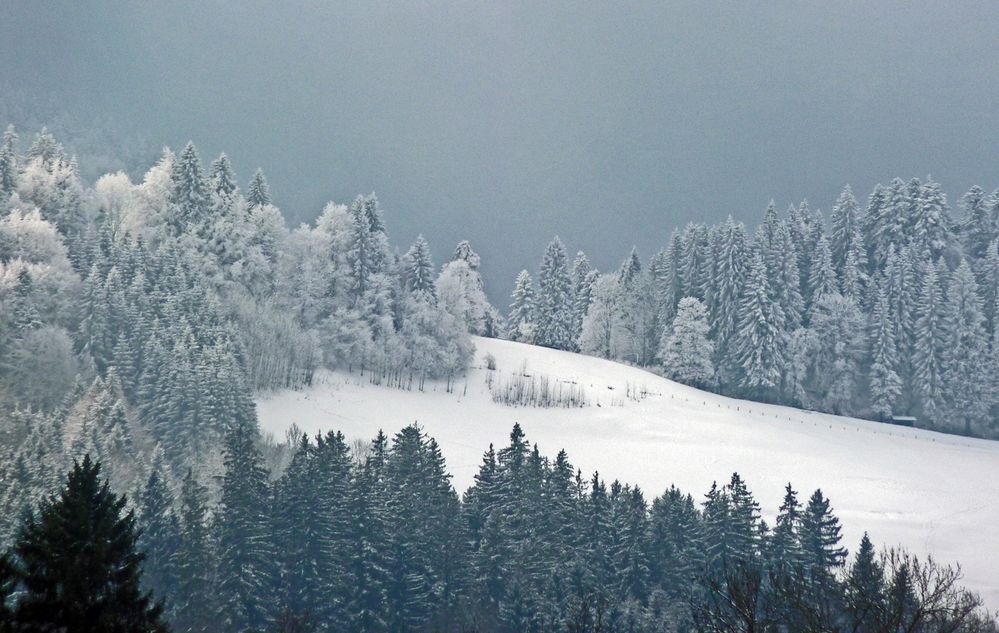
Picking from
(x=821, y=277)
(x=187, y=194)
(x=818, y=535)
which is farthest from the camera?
(x=821, y=277)

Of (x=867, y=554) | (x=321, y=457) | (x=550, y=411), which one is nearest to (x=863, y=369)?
(x=550, y=411)

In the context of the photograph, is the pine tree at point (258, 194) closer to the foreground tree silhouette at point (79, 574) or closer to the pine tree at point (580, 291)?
the pine tree at point (580, 291)

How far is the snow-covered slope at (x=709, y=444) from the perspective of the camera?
55.2m

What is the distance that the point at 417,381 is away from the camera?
78750 mm

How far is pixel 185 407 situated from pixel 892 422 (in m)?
66.6

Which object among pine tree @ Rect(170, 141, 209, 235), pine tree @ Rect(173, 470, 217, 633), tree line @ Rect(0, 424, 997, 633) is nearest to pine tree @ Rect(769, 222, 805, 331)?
tree line @ Rect(0, 424, 997, 633)

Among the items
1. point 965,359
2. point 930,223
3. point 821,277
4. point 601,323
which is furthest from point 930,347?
point 601,323

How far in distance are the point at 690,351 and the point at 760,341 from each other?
679cm

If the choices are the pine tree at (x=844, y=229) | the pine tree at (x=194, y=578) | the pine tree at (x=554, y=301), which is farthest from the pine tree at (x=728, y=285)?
the pine tree at (x=194, y=578)

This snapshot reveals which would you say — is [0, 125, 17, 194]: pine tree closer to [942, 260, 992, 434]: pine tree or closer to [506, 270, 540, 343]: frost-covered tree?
[506, 270, 540, 343]: frost-covered tree

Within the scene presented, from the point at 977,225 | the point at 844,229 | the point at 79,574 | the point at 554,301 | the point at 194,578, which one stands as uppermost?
the point at 977,225

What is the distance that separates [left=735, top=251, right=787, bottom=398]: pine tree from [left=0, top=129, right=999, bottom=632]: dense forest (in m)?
0.27

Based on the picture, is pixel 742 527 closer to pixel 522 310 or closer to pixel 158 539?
pixel 158 539

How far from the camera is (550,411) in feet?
242
